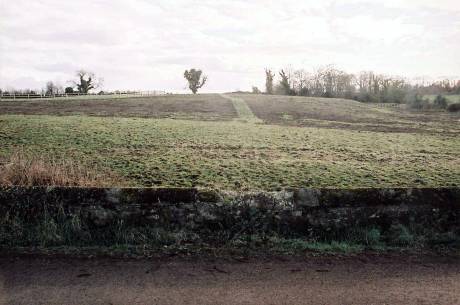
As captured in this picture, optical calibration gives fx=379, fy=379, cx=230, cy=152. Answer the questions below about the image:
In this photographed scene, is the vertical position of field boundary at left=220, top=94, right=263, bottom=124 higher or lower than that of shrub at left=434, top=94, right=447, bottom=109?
lower

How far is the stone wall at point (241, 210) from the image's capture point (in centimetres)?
705

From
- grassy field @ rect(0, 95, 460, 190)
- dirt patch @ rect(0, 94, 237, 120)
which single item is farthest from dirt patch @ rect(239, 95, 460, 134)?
grassy field @ rect(0, 95, 460, 190)

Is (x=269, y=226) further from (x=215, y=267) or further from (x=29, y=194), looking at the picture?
(x=29, y=194)

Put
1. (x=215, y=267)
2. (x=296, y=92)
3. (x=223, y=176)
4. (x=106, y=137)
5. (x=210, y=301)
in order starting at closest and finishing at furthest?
1. (x=210, y=301)
2. (x=215, y=267)
3. (x=223, y=176)
4. (x=106, y=137)
5. (x=296, y=92)

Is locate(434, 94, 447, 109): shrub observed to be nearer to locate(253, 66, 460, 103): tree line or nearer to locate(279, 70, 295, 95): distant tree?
locate(253, 66, 460, 103): tree line

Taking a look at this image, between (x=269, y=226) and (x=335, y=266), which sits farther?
(x=269, y=226)

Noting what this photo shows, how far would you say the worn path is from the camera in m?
4.90

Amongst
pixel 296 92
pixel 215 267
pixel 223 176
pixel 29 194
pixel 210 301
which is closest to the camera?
pixel 210 301

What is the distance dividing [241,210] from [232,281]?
1.94 m

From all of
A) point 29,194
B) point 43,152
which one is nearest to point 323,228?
point 29,194

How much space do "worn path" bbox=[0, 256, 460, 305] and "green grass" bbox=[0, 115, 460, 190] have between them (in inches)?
176

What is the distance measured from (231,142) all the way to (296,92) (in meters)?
83.9

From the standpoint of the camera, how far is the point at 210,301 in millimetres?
4828

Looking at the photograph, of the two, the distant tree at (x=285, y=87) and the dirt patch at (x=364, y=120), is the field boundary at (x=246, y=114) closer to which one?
the dirt patch at (x=364, y=120)
